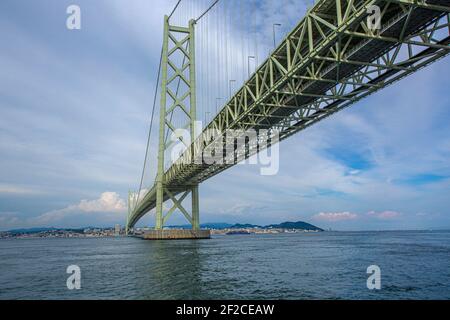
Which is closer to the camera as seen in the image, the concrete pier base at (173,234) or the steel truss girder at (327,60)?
the steel truss girder at (327,60)

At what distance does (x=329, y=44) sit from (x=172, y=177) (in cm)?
3436

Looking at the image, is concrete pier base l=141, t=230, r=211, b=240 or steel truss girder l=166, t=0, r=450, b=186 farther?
concrete pier base l=141, t=230, r=211, b=240

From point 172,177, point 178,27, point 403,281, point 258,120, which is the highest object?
point 178,27

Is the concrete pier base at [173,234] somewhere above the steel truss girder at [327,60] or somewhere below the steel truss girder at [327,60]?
below

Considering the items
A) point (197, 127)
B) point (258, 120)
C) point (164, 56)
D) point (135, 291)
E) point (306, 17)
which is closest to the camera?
point (135, 291)

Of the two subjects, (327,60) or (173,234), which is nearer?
(327,60)

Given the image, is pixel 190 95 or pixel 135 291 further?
pixel 190 95

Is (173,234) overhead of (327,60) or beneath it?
beneath

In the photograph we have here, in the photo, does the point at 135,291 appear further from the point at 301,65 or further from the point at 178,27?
the point at 178,27

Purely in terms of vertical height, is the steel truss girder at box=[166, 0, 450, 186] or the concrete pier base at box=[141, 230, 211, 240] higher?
the steel truss girder at box=[166, 0, 450, 186]

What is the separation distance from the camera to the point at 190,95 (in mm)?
52219

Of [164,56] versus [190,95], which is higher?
[164,56]
